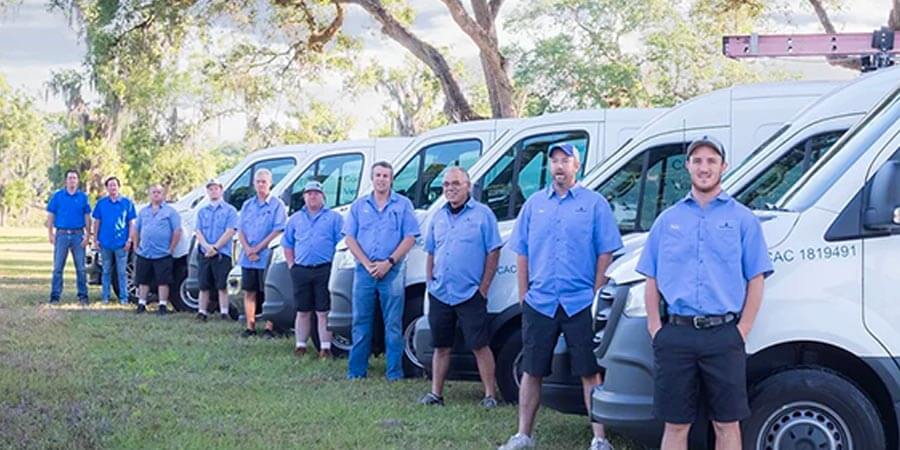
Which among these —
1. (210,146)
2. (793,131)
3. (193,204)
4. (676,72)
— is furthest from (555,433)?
(210,146)

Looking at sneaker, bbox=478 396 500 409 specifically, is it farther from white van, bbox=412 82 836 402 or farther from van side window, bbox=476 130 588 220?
van side window, bbox=476 130 588 220

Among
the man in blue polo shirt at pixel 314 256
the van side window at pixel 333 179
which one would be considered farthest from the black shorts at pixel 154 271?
the man in blue polo shirt at pixel 314 256

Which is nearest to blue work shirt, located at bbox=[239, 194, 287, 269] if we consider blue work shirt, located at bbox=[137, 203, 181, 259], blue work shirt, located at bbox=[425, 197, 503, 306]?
blue work shirt, located at bbox=[137, 203, 181, 259]

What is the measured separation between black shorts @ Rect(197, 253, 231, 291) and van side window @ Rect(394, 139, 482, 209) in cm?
390

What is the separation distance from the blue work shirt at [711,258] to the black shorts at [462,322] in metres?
3.23

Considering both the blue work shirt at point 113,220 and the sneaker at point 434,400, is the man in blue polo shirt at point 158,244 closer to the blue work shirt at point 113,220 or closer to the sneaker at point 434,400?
the blue work shirt at point 113,220

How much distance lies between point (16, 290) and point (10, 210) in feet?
242

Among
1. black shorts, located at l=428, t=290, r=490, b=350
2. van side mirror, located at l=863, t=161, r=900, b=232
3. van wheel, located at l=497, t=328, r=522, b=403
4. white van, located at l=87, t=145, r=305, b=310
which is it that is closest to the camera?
van side mirror, located at l=863, t=161, r=900, b=232

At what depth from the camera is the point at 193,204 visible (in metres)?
19.2

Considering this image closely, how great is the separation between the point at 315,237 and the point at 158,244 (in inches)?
226

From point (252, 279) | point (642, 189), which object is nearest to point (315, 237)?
point (252, 279)

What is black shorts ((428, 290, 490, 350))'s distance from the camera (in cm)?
913

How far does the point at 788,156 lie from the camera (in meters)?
7.96

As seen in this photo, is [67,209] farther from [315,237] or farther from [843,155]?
[843,155]
